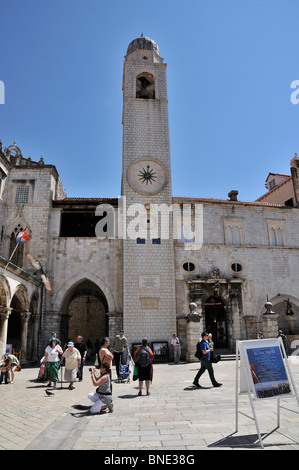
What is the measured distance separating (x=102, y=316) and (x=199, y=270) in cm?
1253

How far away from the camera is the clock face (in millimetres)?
21891

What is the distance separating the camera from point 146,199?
2167 cm

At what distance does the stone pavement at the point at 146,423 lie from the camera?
457 centimetres

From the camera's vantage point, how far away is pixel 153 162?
2241 cm

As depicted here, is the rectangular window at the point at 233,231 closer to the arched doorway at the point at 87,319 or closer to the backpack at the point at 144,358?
the arched doorway at the point at 87,319

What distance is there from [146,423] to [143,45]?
26.7 m

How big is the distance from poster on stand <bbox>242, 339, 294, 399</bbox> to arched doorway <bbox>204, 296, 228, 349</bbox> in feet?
55.7

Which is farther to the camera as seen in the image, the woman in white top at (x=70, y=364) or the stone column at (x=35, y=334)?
the stone column at (x=35, y=334)

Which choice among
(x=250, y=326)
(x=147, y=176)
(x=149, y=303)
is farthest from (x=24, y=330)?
(x=250, y=326)

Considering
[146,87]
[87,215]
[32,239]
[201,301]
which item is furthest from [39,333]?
[146,87]

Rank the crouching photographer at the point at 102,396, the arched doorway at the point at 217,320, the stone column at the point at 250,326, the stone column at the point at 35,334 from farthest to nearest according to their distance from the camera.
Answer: the arched doorway at the point at 217,320, the stone column at the point at 250,326, the stone column at the point at 35,334, the crouching photographer at the point at 102,396

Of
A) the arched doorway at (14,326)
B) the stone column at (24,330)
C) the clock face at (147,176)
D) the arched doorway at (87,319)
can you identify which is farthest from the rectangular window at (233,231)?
the arched doorway at (14,326)

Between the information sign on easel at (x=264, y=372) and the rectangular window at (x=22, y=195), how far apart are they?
1891 centimetres
